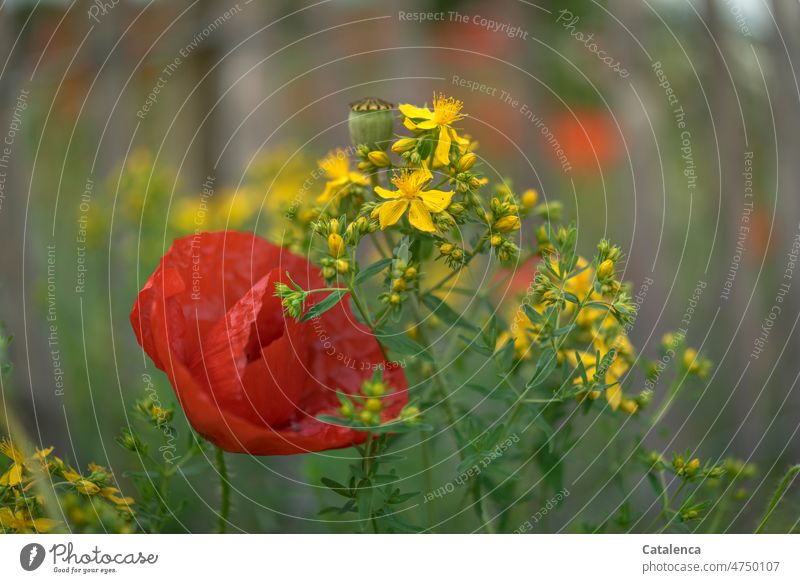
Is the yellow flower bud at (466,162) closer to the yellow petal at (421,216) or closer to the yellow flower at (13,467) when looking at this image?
the yellow petal at (421,216)

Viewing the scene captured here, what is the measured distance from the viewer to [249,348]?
43 centimetres

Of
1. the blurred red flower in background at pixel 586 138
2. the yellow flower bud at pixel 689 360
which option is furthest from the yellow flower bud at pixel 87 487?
the blurred red flower in background at pixel 586 138

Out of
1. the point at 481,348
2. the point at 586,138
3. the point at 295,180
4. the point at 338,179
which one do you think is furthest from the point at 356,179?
the point at 586,138

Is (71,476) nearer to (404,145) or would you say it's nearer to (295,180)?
(404,145)

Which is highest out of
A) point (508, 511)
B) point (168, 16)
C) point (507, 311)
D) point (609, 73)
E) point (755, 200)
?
point (168, 16)

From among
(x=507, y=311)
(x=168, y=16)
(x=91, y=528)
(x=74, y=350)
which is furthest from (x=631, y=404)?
(x=168, y=16)

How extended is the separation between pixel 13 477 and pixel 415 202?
0.26 m

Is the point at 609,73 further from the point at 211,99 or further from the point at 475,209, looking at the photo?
the point at 475,209

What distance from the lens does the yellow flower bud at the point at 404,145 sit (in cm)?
42

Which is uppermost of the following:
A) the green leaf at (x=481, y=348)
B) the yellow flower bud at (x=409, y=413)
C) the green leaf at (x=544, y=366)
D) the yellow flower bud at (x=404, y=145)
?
the yellow flower bud at (x=404, y=145)

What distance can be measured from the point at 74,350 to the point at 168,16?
0.93 metres

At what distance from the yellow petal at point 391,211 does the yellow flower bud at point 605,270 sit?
11 centimetres

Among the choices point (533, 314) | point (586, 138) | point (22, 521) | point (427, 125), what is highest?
point (586, 138)

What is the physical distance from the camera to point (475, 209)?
413mm
